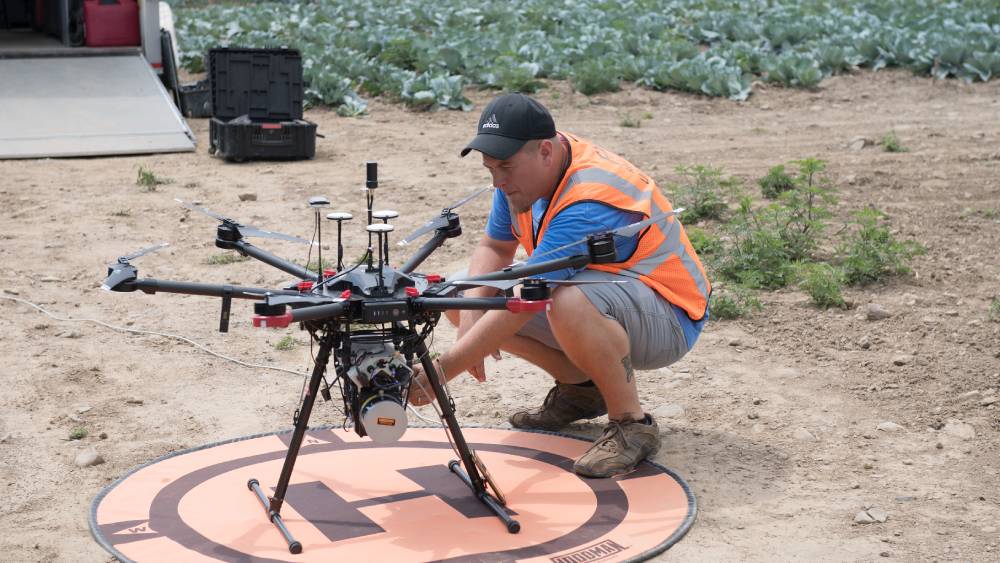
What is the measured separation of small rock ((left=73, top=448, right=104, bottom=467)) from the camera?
180 inches

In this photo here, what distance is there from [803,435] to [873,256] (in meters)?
2.21

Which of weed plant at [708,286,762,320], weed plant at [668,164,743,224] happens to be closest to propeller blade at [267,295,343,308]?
weed plant at [708,286,762,320]

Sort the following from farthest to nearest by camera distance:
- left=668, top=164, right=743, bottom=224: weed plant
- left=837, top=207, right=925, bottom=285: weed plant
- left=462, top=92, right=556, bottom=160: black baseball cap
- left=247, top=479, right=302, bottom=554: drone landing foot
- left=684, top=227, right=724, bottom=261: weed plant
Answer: left=668, top=164, right=743, bottom=224: weed plant, left=684, top=227, right=724, bottom=261: weed plant, left=837, top=207, right=925, bottom=285: weed plant, left=462, top=92, right=556, bottom=160: black baseball cap, left=247, top=479, right=302, bottom=554: drone landing foot

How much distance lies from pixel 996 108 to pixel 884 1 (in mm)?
8893

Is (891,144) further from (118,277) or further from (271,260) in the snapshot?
(118,277)

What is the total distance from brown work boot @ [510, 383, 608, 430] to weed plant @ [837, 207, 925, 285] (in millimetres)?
2370

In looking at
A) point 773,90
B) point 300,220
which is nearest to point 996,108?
point 773,90

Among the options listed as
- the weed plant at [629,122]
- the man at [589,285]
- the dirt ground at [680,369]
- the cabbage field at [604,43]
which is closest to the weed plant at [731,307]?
the dirt ground at [680,369]

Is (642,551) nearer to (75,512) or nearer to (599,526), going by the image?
(599,526)

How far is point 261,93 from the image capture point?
421 inches

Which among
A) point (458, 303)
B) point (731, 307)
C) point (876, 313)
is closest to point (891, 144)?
point (876, 313)

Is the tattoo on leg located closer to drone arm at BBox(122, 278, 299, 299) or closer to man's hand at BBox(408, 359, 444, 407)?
man's hand at BBox(408, 359, 444, 407)

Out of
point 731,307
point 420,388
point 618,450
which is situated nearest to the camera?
point 420,388

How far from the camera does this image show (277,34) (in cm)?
1795
